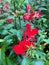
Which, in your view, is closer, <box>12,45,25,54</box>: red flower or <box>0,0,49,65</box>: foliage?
<box>12,45,25,54</box>: red flower

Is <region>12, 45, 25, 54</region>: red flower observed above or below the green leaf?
above

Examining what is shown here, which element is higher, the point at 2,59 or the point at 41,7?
the point at 41,7

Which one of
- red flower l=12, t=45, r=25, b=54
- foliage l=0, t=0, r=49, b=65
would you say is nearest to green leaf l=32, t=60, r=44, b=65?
foliage l=0, t=0, r=49, b=65

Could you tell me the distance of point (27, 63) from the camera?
1526mm

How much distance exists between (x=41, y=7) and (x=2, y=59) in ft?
3.40

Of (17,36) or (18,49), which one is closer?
(18,49)

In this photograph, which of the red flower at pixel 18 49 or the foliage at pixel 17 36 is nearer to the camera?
the red flower at pixel 18 49

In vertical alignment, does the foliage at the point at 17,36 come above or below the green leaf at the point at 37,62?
above

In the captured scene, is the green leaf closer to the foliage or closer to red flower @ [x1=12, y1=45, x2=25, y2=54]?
the foliage

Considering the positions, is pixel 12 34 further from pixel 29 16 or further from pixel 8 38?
pixel 29 16

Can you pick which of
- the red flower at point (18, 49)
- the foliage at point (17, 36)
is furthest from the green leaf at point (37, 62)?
the red flower at point (18, 49)

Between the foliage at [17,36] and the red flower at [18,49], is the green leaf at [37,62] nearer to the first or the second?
the foliage at [17,36]

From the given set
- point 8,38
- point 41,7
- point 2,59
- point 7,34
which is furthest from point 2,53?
point 41,7

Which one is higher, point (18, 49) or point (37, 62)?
point (18, 49)
